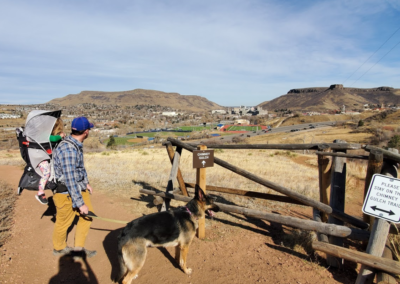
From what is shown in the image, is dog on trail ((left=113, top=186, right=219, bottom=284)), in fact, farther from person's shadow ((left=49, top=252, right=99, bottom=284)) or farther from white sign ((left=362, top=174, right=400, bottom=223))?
white sign ((left=362, top=174, right=400, bottom=223))

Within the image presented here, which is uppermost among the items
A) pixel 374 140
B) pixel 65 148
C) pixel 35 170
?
pixel 65 148

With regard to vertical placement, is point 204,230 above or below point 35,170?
below

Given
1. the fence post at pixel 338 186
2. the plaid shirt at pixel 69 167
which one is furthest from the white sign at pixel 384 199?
the plaid shirt at pixel 69 167

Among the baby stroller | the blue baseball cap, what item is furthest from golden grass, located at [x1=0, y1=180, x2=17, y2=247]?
the blue baseball cap

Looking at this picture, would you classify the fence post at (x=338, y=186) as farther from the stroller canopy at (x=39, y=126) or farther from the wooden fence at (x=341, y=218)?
the stroller canopy at (x=39, y=126)

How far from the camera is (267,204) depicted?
7.10 m

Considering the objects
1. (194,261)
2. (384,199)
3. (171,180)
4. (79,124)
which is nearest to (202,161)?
(171,180)

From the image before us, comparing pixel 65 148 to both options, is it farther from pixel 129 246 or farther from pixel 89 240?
pixel 89 240

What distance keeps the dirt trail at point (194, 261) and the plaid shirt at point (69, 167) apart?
135 cm

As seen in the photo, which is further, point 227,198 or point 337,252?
point 227,198

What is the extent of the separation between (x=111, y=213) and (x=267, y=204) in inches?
178

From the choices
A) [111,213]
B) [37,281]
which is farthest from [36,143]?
[111,213]

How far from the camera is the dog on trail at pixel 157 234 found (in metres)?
3.20

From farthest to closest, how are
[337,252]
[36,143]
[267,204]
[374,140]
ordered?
[374,140] → [267,204] → [36,143] → [337,252]
